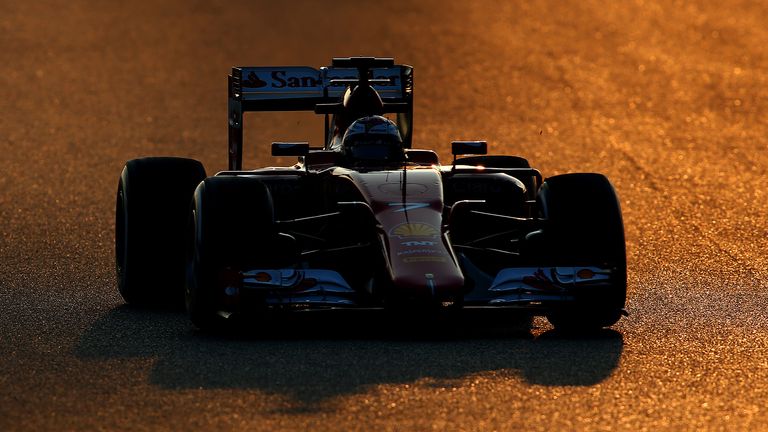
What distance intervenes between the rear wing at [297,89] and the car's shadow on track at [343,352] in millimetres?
3379

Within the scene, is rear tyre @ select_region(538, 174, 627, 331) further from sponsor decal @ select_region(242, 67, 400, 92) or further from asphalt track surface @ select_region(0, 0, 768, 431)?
sponsor decal @ select_region(242, 67, 400, 92)

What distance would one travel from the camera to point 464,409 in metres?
9.77

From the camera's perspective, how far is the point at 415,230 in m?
11.9

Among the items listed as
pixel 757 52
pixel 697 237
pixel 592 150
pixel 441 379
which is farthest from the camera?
pixel 757 52

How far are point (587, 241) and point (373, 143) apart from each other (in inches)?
85.2

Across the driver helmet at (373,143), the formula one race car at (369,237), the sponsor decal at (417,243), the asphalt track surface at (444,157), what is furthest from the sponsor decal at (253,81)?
the sponsor decal at (417,243)

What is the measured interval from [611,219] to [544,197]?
520 mm

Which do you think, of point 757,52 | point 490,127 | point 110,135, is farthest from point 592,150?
point 757,52

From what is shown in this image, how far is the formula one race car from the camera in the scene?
11867 mm

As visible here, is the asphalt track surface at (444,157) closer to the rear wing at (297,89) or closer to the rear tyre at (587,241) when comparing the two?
the rear tyre at (587,241)

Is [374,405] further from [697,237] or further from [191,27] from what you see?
[191,27]

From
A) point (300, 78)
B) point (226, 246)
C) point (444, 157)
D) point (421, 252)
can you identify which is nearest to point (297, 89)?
point (300, 78)

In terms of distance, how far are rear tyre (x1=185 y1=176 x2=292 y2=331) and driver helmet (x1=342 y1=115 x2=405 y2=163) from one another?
64.4 inches

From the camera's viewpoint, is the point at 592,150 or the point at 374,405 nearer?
the point at 374,405
